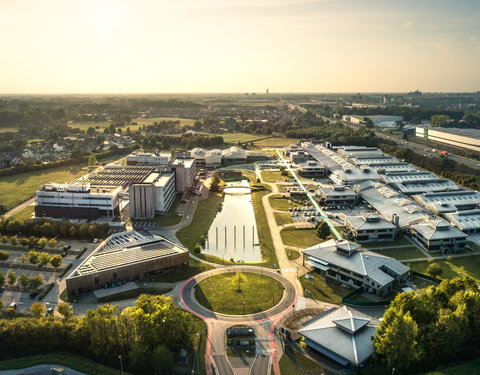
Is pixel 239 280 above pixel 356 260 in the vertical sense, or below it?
below

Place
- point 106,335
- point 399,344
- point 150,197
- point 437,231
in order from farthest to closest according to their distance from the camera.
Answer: point 150,197
point 437,231
point 106,335
point 399,344

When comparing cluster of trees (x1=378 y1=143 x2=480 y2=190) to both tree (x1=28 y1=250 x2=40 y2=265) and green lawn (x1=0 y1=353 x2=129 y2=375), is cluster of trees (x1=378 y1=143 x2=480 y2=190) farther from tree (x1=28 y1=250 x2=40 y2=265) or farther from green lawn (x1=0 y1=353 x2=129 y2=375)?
tree (x1=28 y1=250 x2=40 y2=265)

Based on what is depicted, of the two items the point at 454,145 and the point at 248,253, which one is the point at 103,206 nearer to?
the point at 248,253

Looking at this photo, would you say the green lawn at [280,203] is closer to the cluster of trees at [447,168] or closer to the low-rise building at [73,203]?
the low-rise building at [73,203]

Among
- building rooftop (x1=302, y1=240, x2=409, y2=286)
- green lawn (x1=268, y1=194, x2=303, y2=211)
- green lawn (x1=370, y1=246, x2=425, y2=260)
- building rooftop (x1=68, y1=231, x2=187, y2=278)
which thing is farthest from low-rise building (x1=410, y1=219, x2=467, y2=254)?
building rooftop (x1=68, y1=231, x2=187, y2=278)

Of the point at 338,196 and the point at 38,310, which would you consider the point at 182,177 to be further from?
the point at 38,310

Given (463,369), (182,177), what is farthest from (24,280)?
(463,369)

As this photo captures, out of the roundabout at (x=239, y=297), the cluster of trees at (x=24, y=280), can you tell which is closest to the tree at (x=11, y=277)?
the cluster of trees at (x=24, y=280)
